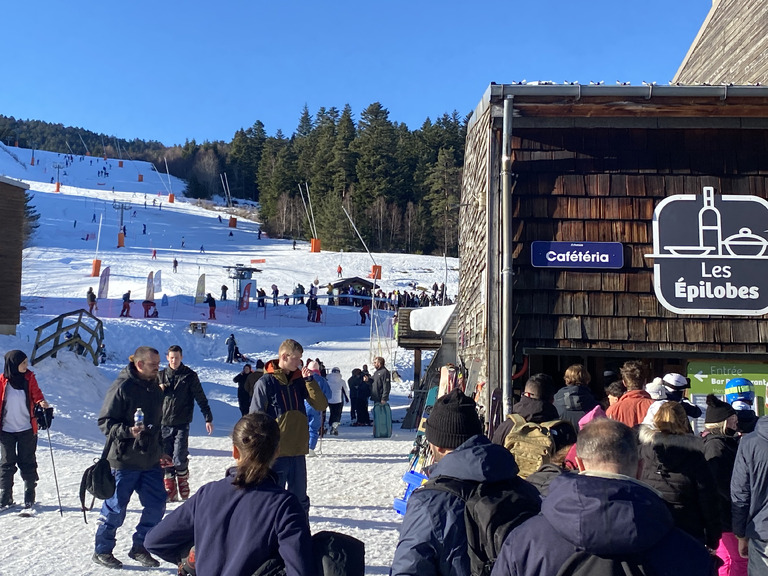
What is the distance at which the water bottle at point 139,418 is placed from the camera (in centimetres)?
509

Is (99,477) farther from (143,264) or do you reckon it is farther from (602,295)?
(143,264)

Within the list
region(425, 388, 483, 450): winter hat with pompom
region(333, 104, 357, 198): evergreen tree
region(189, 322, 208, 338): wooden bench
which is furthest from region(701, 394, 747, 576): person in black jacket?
region(333, 104, 357, 198): evergreen tree

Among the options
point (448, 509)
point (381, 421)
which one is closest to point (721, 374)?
point (381, 421)

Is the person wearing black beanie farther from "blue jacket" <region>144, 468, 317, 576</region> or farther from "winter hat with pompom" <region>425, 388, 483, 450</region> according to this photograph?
"blue jacket" <region>144, 468, 317, 576</region>

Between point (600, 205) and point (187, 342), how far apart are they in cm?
2169

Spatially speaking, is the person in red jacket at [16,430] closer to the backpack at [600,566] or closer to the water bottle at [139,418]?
the water bottle at [139,418]

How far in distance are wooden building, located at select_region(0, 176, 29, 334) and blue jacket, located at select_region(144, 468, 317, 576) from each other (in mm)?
20515

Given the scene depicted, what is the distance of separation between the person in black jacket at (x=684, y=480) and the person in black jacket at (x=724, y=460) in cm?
22

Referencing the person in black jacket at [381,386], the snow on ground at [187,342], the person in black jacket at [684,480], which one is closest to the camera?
the person in black jacket at [684,480]

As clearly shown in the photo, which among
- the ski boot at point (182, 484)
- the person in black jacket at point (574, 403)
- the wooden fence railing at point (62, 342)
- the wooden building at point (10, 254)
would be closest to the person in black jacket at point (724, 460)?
the person in black jacket at point (574, 403)

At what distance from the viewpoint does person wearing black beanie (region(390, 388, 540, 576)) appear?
230cm

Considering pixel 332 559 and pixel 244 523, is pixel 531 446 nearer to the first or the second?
pixel 332 559

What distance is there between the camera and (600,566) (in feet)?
5.82

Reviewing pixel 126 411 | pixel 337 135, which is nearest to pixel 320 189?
pixel 337 135
